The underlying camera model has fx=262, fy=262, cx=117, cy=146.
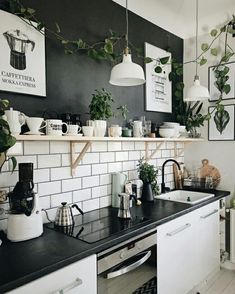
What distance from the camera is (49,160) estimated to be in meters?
1.80

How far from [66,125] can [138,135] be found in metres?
0.80

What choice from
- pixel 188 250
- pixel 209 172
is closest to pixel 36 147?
pixel 188 250

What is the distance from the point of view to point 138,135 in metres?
2.31

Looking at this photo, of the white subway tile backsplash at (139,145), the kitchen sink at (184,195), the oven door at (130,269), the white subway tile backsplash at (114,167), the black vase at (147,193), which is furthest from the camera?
the kitchen sink at (184,195)

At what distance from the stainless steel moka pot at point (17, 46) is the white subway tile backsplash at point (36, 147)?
0.48 meters

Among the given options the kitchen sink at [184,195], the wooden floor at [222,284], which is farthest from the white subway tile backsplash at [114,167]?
the wooden floor at [222,284]

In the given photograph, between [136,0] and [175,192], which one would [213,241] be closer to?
[175,192]

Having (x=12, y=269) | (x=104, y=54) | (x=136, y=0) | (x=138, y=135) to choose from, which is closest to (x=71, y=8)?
(x=104, y=54)

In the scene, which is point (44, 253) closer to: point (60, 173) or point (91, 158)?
point (60, 173)

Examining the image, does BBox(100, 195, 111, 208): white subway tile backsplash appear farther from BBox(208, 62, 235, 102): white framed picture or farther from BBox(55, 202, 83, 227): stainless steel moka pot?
BBox(208, 62, 235, 102): white framed picture

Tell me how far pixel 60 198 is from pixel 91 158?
40cm

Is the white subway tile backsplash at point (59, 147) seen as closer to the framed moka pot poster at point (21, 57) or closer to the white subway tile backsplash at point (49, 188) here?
the white subway tile backsplash at point (49, 188)

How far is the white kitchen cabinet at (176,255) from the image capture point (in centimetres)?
182

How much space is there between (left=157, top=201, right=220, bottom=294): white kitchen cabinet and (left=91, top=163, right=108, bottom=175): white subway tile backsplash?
654mm
